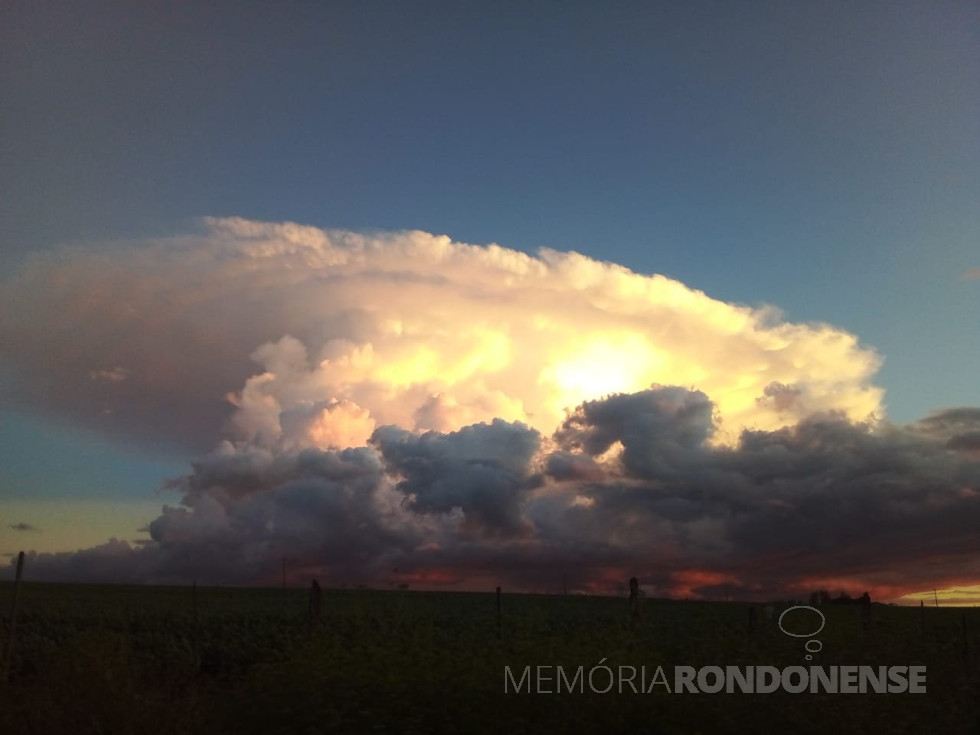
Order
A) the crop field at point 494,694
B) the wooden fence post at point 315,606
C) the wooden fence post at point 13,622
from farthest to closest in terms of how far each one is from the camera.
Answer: the wooden fence post at point 315,606 → the wooden fence post at point 13,622 → the crop field at point 494,694

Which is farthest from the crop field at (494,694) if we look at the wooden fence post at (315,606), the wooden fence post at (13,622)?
the wooden fence post at (315,606)

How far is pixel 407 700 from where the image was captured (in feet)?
39.9

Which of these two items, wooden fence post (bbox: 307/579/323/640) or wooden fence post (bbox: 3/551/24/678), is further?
wooden fence post (bbox: 307/579/323/640)

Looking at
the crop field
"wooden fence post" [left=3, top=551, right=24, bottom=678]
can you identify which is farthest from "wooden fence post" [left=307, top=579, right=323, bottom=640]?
"wooden fence post" [left=3, top=551, right=24, bottom=678]

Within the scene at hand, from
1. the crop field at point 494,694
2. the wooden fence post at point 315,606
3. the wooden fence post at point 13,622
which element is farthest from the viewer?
the wooden fence post at point 315,606

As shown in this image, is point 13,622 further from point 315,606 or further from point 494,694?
point 494,694

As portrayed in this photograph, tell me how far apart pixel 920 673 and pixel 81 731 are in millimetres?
14550

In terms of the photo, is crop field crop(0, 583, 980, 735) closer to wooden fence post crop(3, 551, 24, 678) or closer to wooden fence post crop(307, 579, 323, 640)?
wooden fence post crop(3, 551, 24, 678)

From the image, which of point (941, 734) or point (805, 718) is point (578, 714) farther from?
point (941, 734)

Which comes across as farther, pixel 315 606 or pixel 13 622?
pixel 315 606

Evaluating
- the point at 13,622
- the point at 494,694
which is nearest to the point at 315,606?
the point at 13,622

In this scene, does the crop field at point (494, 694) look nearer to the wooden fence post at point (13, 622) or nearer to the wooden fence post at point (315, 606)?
the wooden fence post at point (13, 622)

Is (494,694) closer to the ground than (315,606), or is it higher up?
closer to the ground

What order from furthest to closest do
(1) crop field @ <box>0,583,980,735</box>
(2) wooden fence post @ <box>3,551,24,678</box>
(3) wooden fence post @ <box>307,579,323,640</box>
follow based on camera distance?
(3) wooden fence post @ <box>307,579,323,640</box> → (2) wooden fence post @ <box>3,551,24,678</box> → (1) crop field @ <box>0,583,980,735</box>
